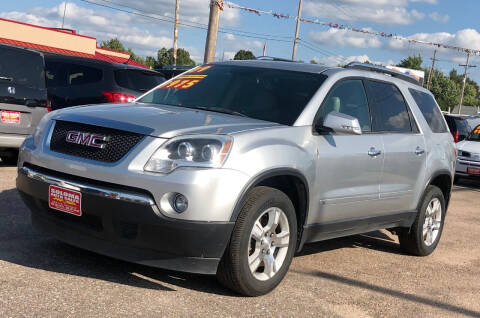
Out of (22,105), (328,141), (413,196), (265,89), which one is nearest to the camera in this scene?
(328,141)

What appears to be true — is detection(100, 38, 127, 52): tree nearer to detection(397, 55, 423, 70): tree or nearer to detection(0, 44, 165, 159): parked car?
detection(397, 55, 423, 70): tree

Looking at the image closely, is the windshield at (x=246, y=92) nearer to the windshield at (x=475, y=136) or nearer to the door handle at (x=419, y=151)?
the door handle at (x=419, y=151)

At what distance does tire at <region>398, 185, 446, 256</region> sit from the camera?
6.37 meters

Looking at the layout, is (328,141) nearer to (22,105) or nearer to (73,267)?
(73,267)

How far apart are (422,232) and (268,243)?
259 cm

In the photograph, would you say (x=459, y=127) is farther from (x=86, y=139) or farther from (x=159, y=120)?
(x=86, y=139)

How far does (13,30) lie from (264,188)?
34772 mm

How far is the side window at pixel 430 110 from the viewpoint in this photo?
21.7 feet

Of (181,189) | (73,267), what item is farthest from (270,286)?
(73,267)

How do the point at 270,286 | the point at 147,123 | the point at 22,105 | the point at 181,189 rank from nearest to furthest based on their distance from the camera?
the point at 181,189 < the point at 147,123 < the point at 270,286 < the point at 22,105

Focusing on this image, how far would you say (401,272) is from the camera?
5.77 meters

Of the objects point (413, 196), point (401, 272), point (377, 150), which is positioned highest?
point (377, 150)

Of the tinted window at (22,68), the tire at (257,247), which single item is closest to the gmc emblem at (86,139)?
the tire at (257,247)

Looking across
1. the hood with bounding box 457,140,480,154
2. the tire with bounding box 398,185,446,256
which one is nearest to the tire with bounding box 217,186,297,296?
the tire with bounding box 398,185,446,256
